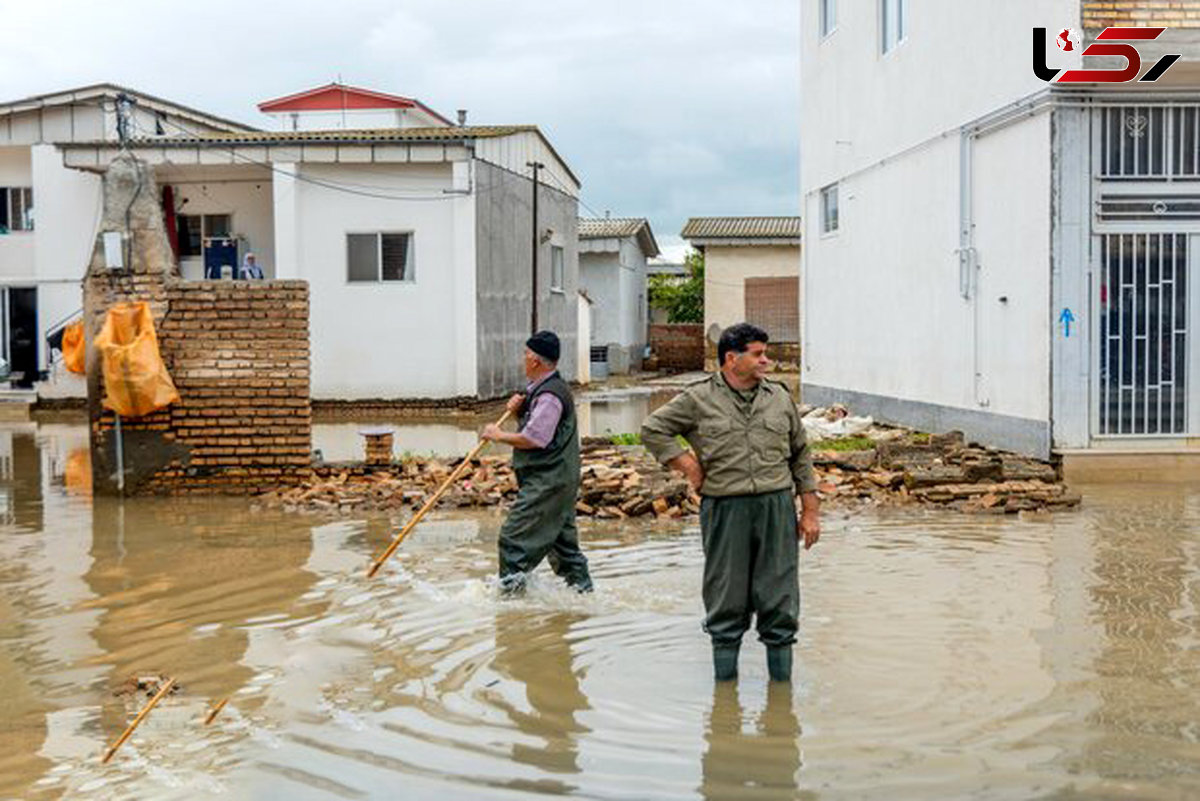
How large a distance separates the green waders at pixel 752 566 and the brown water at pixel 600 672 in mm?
324

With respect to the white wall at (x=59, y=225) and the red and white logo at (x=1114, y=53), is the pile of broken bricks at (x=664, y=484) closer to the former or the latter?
the red and white logo at (x=1114, y=53)

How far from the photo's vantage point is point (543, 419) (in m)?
8.59

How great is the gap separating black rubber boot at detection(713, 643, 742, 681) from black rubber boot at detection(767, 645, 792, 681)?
16cm

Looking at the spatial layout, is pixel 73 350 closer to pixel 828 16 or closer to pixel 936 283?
pixel 828 16

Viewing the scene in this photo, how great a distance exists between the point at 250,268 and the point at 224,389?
13032 mm

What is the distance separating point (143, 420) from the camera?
14.0 meters

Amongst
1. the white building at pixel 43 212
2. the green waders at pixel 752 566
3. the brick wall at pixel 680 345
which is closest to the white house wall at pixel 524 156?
the white building at pixel 43 212

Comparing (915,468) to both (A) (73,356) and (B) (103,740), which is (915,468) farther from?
(A) (73,356)

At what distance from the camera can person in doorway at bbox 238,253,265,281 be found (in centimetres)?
2652

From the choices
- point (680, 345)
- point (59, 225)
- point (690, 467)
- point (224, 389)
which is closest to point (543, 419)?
point (690, 467)

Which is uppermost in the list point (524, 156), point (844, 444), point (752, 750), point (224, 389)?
point (524, 156)

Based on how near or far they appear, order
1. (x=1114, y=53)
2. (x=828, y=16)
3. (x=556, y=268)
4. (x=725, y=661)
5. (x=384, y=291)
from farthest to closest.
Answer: (x=556, y=268) < (x=384, y=291) < (x=828, y=16) < (x=1114, y=53) < (x=725, y=661)

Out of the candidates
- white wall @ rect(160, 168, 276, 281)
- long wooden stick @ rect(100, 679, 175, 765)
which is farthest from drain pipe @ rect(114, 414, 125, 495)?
white wall @ rect(160, 168, 276, 281)

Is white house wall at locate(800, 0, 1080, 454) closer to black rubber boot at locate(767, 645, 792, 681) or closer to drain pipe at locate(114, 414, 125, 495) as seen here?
black rubber boot at locate(767, 645, 792, 681)
